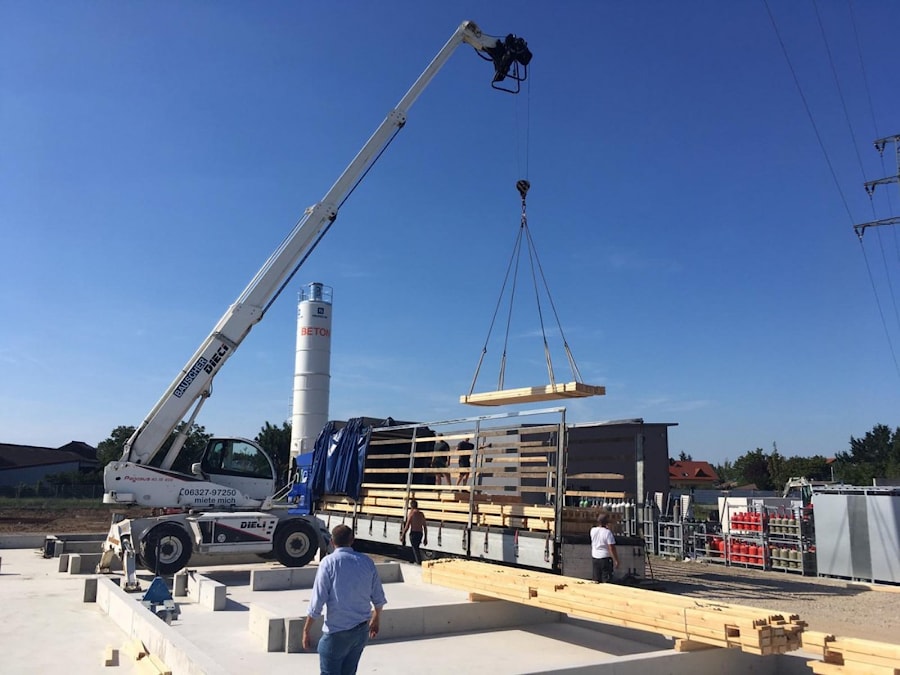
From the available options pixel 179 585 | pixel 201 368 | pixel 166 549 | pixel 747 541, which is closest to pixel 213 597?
pixel 179 585

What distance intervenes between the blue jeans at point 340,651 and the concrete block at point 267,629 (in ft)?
8.39

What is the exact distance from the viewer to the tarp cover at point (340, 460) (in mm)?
18781

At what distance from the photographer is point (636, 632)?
9.12m

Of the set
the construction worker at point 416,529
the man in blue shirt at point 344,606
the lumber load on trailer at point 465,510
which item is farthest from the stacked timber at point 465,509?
the man in blue shirt at point 344,606

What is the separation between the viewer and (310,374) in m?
32.1

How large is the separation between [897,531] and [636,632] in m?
11.4

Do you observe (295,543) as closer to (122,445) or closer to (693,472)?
(122,445)

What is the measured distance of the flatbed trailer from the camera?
12.8 metres

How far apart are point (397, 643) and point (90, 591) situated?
6.43m

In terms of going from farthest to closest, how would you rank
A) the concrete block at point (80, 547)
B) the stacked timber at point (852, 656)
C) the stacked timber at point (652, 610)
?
1. the concrete block at point (80, 547)
2. the stacked timber at point (652, 610)
3. the stacked timber at point (852, 656)

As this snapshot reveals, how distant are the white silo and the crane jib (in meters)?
13.5

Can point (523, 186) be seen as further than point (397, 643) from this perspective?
Yes

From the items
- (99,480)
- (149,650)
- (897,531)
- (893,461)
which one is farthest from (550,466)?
(893,461)

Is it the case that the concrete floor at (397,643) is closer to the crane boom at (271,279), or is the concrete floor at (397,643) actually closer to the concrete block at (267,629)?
the concrete block at (267,629)
